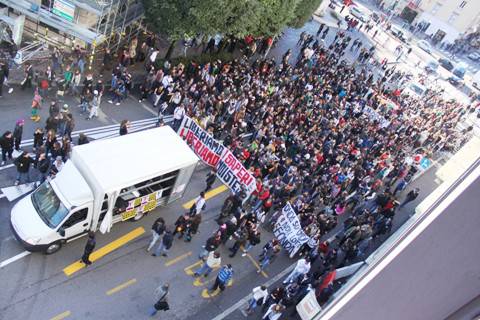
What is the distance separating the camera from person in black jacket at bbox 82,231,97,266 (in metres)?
12.8

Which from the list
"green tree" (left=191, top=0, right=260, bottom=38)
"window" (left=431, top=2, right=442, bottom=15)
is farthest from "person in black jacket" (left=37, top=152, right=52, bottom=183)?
"window" (left=431, top=2, right=442, bottom=15)

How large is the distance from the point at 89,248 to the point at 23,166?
4013 mm

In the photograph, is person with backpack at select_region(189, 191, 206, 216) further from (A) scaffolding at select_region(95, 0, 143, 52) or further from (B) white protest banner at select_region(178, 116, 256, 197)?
(A) scaffolding at select_region(95, 0, 143, 52)

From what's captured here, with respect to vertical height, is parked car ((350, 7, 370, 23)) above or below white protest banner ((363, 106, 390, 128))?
above

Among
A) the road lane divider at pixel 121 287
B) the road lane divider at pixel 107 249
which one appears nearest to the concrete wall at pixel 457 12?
the road lane divider at pixel 107 249

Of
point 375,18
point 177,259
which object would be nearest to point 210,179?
point 177,259

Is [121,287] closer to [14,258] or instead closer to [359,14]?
[14,258]

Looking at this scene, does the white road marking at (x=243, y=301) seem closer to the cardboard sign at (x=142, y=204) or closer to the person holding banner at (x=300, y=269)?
the person holding banner at (x=300, y=269)

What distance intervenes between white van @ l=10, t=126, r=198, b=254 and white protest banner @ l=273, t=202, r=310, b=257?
15.6 ft

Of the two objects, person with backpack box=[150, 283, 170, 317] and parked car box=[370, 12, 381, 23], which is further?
parked car box=[370, 12, 381, 23]

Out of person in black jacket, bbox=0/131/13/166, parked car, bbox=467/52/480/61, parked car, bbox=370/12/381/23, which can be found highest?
parked car, bbox=467/52/480/61

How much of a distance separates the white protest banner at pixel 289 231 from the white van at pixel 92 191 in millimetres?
4750

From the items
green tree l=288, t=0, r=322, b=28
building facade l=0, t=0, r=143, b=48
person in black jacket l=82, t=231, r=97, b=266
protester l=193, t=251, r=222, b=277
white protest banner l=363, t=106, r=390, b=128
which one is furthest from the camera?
green tree l=288, t=0, r=322, b=28

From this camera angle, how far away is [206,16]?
23953 mm
